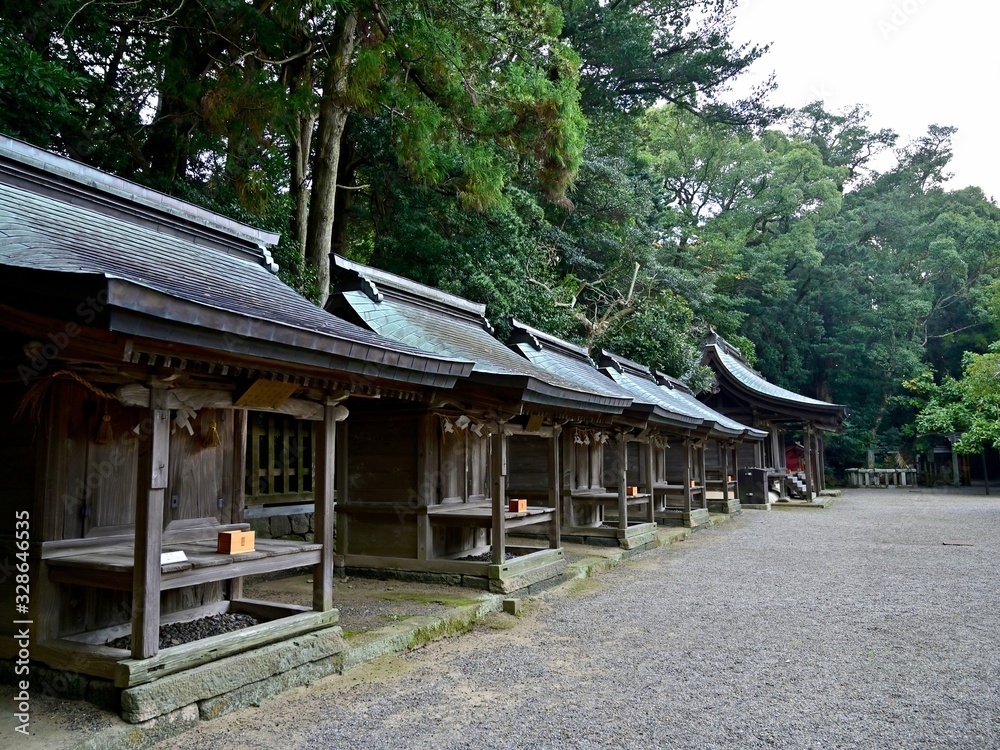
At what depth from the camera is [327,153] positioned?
11.4m

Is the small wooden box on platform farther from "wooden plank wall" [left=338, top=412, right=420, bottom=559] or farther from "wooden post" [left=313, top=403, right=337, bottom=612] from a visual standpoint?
"wooden plank wall" [left=338, top=412, right=420, bottom=559]

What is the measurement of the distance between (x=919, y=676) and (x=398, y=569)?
522 centimetres

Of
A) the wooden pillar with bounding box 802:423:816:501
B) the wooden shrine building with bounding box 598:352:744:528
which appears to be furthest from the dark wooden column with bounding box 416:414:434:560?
the wooden pillar with bounding box 802:423:816:501

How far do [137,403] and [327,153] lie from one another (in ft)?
27.2

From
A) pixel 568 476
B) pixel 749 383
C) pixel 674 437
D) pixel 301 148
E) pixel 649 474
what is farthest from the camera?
pixel 749 383

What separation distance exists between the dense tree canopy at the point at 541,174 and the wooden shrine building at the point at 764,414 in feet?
7.19

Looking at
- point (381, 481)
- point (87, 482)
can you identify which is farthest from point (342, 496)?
point (87, 482)

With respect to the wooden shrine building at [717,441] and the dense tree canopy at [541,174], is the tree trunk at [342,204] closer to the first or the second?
the dense tree canopy at [541,174]

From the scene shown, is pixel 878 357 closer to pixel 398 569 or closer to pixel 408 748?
pixel 398 569

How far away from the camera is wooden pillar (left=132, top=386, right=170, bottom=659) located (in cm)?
398

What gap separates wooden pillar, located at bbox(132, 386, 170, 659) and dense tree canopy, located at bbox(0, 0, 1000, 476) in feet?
21.5

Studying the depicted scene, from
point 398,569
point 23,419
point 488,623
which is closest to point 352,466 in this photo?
point 398,569

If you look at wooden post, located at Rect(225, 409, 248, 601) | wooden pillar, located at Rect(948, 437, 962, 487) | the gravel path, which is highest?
wooden post, located at Rect(225, 409, 248, 601)

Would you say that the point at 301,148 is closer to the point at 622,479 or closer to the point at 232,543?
the point at 622,479
